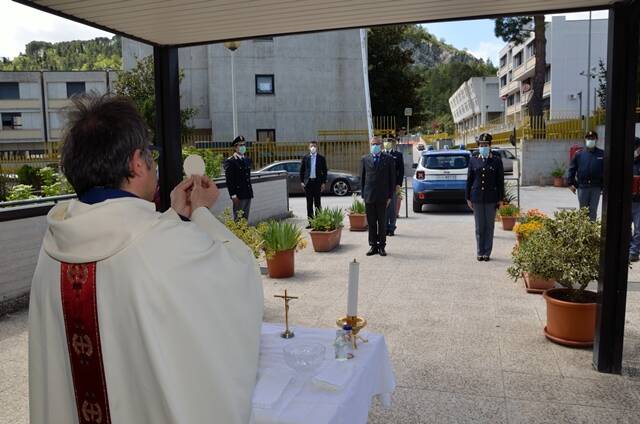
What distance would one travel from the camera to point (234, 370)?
5.14 ft

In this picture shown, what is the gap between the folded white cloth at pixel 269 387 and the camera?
1918 mm

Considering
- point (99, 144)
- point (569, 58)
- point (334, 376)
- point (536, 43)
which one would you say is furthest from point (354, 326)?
point (569, 58)

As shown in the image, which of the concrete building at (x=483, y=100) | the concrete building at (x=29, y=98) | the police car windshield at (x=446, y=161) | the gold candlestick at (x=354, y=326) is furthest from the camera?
the concrete building at (x=483, y=100)

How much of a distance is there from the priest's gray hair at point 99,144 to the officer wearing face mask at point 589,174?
9036 mm

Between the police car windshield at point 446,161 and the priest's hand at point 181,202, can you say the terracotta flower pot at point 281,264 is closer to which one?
the priest's hand at point 181,202

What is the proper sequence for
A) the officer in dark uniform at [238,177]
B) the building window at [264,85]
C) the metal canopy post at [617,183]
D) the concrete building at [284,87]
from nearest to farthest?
1. the metal canopy post at [617,183]
2. the officer in dark uniform at [238,177]
3. the concrete building at [284,87]
4. the building window at [264,85]

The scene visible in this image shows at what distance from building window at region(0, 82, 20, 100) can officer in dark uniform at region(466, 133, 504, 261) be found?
188ft

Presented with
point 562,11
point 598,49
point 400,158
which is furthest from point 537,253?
point 598,49

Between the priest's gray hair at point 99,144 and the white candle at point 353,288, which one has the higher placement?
the priest's gray hair at point 99,144

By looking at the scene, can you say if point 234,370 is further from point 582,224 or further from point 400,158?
point 400,158

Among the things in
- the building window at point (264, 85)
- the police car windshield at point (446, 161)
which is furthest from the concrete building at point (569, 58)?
the police car windshield at point (446, 161)

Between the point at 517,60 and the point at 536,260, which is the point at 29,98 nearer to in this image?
the point at 517,60

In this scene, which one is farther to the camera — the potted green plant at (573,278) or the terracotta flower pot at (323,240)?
the terracotta flower pot at (323,240)

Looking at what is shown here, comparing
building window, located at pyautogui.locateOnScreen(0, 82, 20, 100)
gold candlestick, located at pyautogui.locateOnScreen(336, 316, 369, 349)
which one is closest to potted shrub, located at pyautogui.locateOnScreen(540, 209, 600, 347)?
gold candlestick, located at pyautogui.locateOnScreen(336, 316, 369, 349)
